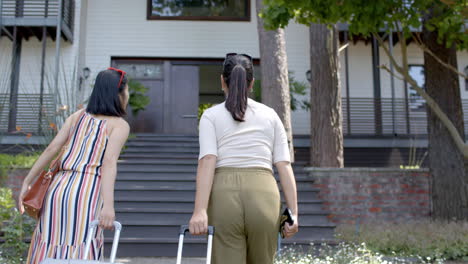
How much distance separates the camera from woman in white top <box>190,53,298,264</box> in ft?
6.48

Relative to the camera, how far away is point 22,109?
35.7 feet

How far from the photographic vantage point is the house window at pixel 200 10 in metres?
12.1

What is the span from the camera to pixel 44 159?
2371 mm

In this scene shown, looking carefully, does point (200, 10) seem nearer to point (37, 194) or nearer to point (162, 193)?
point (162, 193)

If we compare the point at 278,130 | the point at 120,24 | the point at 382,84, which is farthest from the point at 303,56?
the point at 278,130

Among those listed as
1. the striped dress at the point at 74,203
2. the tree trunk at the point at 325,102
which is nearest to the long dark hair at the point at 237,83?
the striped dress at the point at 74,203

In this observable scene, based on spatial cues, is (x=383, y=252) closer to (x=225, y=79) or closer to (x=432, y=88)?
(x=432, y=88)

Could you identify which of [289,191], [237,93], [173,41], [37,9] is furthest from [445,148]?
[37,9]

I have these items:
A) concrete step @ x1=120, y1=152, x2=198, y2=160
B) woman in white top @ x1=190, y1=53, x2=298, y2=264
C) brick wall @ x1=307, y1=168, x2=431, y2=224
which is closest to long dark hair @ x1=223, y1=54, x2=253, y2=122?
woman in white top @ x1=190, y1=53, x2=298, y2=264

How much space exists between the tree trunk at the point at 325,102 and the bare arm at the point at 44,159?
5.94 metres

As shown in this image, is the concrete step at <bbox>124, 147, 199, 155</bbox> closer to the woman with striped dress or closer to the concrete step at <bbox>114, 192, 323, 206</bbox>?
the concrete step at <bbox>114, 192, 323, 206</bbox>

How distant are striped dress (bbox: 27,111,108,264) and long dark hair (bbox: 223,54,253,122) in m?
0.78

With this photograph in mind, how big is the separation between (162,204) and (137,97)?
4.74 metres

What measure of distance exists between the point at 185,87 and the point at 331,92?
5039 mm
